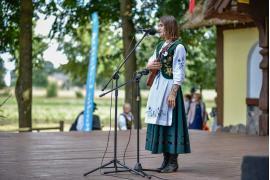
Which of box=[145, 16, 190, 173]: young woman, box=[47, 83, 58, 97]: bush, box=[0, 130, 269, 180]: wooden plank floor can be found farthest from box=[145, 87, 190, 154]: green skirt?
box=[47, 83, 58, 97]: bush

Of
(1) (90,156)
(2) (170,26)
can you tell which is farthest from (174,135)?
(1) (90,156)

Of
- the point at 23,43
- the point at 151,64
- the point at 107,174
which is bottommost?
the point at 107,174

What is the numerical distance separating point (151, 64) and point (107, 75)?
59.7 feet

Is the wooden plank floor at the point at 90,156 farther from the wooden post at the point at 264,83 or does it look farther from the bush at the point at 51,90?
the bush at the point at 51,90

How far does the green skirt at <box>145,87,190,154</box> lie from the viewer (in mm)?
5691

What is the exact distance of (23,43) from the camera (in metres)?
14.0

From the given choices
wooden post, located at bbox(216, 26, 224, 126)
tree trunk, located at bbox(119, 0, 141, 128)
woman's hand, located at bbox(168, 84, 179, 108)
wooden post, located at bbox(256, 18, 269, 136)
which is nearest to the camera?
woman's hand, located at bbox(168, 84, 179, 108)

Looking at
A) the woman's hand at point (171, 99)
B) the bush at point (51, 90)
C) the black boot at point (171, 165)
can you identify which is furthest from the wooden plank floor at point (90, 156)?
the bush at point (51, 90)

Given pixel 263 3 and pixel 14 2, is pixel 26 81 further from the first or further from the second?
pixel 263 3

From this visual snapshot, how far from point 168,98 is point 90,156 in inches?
75.8

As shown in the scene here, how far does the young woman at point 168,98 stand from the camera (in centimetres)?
559

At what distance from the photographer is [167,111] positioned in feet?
18.5

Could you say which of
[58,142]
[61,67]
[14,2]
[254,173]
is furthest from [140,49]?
[254,173]

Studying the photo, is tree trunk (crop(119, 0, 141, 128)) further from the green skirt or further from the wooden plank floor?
the green skirt
